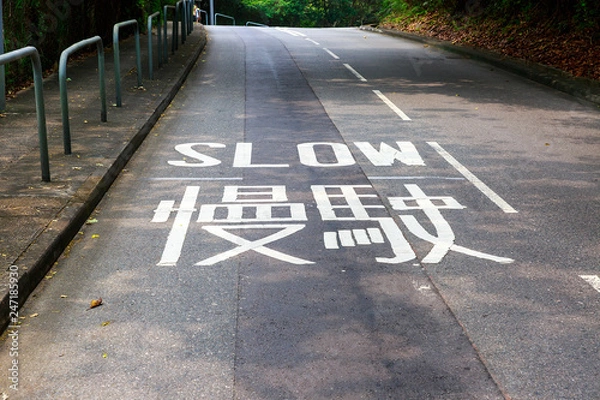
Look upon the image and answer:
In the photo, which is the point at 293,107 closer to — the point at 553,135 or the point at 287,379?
the point at 553,135

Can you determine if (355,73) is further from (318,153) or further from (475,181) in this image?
(475,181)

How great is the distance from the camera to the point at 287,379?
12.8 feet

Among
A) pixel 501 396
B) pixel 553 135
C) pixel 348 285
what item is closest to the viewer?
pixel 501 396

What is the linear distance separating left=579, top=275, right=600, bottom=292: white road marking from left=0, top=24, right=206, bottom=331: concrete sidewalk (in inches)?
145

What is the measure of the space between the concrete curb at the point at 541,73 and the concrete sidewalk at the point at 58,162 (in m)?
7.24

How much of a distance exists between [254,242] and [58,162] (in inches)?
117

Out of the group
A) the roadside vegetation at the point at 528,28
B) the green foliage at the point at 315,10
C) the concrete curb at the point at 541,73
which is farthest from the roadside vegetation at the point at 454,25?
the green foliage at the point at 315,10

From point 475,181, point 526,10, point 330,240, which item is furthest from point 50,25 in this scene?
point 526,10

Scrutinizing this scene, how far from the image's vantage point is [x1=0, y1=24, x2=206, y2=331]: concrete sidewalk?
538cm

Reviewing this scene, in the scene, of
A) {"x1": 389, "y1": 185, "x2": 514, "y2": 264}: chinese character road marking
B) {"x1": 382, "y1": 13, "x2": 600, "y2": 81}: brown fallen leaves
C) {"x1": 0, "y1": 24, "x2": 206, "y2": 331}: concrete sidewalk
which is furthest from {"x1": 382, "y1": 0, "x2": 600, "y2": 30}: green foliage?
{"x1": 389, "y1": 185, "x2": 514, "y2": 264}: chinese character road marking

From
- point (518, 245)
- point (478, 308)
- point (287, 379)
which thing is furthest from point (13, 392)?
point (518, 245)

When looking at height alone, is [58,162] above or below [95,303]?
above

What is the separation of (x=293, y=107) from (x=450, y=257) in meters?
7.30

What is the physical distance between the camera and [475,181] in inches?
312
